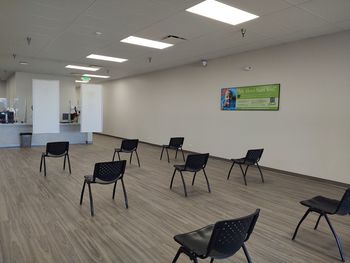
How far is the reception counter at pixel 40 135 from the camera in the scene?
8656mm

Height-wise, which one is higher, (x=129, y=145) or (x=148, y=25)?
(x=148, y=25)

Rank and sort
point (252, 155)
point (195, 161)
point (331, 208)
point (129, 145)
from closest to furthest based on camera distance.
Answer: point (331, 208)
point (195, 161)
point (252, 155)
point (129, 145)

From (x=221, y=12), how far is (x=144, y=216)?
10.8ft

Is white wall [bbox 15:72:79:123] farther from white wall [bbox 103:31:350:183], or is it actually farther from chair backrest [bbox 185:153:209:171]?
chair backrest [bbox 185:153:209:171]

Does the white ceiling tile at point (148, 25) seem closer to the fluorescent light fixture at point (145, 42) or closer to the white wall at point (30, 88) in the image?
the fluorescent light fixture at point (145, 42)

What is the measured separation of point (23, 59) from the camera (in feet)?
26.7

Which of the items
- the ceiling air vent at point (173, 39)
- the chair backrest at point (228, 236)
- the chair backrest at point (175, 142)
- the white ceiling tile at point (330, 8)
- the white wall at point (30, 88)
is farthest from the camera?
the white wall at point (30, 88)

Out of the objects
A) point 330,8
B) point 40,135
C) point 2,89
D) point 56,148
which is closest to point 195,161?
point 56,148

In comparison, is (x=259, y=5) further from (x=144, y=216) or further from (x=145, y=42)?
(x=144, y=216)

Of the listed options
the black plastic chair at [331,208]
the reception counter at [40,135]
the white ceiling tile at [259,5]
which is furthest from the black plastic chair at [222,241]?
the reception counter at [40,135]

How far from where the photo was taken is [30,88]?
10.9 m

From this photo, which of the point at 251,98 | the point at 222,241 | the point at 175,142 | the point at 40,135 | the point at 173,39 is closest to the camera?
the point at 222,241

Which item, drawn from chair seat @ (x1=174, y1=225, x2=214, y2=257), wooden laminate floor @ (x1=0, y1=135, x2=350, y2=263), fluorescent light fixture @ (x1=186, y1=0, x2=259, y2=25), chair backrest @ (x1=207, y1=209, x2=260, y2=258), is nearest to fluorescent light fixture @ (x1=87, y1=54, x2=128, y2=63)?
wooden laminate floor @ (x1=0, y1=135, x2=350, y2=263)

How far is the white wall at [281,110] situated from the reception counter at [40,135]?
319cm
